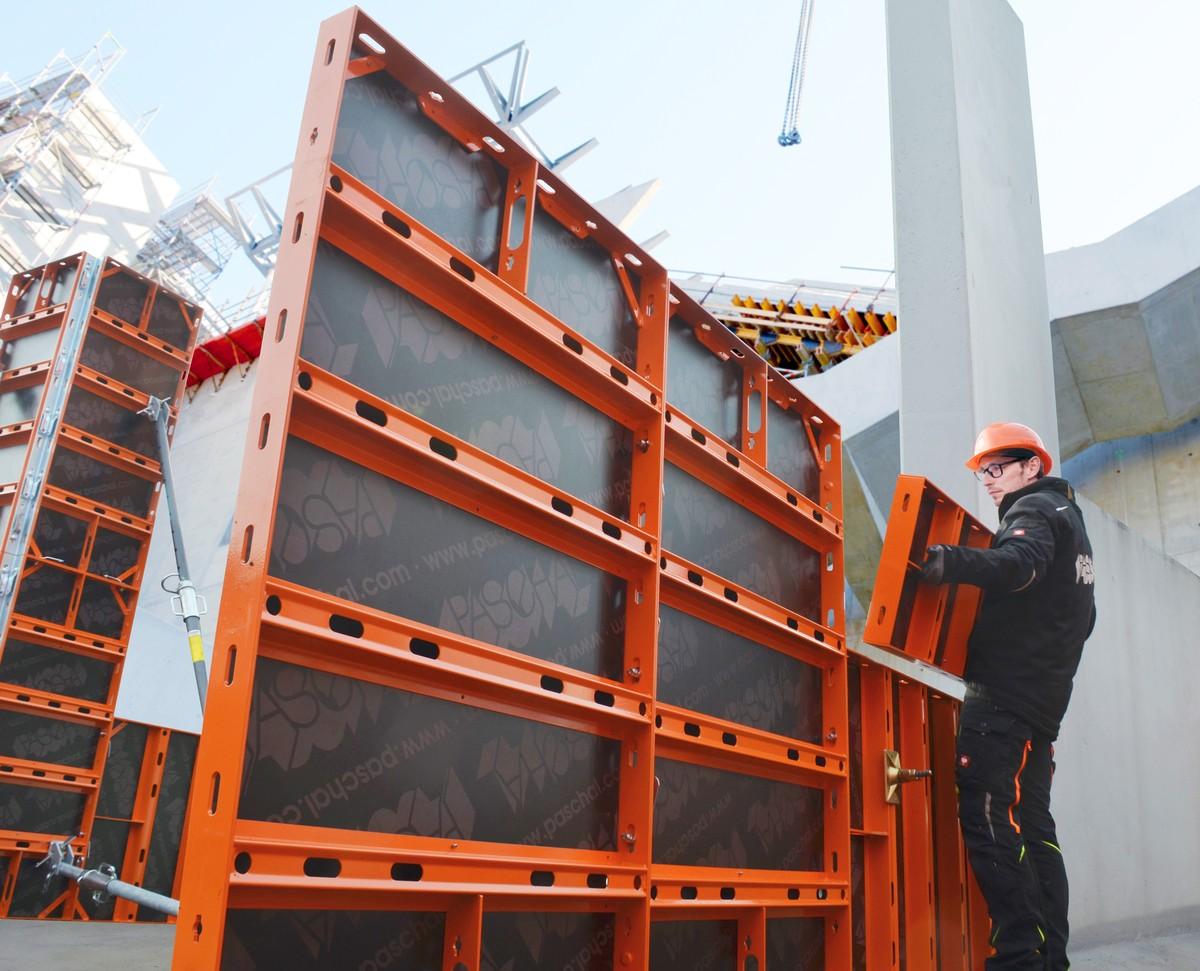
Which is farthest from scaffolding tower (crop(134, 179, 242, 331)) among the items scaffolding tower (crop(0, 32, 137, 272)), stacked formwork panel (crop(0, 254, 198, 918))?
stacked formwork panel (crop(0, 254, 198, 918))

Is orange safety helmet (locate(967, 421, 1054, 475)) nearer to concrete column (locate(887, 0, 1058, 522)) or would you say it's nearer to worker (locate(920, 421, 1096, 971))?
worker (locate(920, 421, 1096, 971))

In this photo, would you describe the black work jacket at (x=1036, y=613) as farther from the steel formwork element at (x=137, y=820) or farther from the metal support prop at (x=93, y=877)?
the steel formwork element at (x=137, y=820)

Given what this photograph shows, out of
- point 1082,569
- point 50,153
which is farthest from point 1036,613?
point 50,153

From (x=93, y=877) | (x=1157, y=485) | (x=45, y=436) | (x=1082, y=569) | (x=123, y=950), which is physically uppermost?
(x=1157, y=485)

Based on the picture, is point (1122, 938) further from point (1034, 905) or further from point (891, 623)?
point (891, 623)

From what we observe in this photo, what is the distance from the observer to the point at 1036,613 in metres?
4.23

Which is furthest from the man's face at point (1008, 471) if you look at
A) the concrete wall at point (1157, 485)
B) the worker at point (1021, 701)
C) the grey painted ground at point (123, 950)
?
the concrete wall at point (1157, 485)

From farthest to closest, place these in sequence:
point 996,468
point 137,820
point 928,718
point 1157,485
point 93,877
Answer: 1. point 1157,485
2. point 137,820
3. point 93,877
4. point 928,718
5. point 996,468

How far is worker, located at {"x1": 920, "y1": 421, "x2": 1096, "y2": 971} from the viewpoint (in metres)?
3.87

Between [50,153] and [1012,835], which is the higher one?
[50,153]

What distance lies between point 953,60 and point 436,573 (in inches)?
254

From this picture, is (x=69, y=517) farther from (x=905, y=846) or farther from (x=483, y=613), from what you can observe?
(x=905, y=846)

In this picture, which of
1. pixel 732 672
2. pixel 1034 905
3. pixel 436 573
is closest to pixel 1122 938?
pixel 1034 905

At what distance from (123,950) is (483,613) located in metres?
3.44
